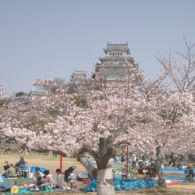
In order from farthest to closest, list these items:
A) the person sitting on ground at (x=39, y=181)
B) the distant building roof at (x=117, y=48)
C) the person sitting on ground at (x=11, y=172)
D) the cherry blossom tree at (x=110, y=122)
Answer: the distant building roof at (x=117, y=48) < the person sitting on ground at (x=11, y=172) < the person sitting on ground at (x=39, y=181) < the cherry blossom tree at (x=110, y=122)

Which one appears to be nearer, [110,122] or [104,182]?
[104,182]

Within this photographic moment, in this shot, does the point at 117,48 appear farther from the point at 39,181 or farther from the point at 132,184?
the point at 39,181

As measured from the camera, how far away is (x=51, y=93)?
14.6 metres

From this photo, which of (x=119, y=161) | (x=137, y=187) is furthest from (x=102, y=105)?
(x=119, y=161)

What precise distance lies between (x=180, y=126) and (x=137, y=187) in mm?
3413

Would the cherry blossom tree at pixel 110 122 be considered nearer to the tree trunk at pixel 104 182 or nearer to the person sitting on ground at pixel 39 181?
the tree trunk at pixel 104 182

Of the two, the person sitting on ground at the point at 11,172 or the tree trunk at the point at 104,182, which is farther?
the person sitting on ground at the point at 11,172

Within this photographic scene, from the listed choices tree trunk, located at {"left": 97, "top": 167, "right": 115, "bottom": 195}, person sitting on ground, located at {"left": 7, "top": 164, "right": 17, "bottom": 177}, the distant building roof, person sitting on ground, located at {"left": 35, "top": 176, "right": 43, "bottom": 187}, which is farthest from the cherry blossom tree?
the distant building roof

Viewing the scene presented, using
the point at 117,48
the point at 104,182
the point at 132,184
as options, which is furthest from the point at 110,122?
the point at 117,48

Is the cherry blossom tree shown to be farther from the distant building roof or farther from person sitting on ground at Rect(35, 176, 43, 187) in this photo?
the distant building roof

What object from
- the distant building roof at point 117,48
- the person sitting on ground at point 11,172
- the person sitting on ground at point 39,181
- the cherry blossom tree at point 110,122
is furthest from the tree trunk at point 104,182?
the distant building roof at point 117,48

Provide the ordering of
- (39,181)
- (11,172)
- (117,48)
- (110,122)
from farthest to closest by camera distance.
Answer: (117,48)
(11,172)
(39,181)
(110,122)

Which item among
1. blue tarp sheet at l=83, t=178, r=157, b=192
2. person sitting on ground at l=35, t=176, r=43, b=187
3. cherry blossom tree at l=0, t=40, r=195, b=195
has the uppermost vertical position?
cherry blossom tree at l=0, t=40, r=195, b=195

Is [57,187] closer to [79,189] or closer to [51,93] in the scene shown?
[79,189]
